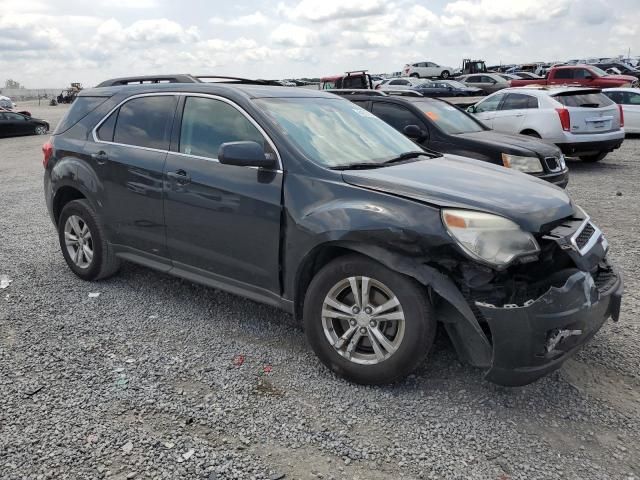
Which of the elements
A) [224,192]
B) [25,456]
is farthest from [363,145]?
[25,456]

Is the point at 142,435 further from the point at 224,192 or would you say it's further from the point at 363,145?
the point at 363,145

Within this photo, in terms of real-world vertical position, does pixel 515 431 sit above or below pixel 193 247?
below

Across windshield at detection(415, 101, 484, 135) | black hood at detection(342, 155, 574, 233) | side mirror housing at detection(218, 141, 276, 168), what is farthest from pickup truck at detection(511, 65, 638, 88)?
side mirror housing at detection(218, 141, 276, 168)

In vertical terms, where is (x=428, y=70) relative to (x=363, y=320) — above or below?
above

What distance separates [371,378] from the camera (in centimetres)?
326

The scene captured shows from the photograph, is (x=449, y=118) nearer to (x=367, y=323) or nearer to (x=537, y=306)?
(x=367, y=323)

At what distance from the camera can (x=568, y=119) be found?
10828 mm

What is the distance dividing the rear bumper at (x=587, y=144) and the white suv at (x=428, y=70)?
36.5 m

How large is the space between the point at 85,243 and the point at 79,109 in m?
1.23

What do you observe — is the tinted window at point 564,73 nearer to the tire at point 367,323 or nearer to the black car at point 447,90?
the black car at point 447,90

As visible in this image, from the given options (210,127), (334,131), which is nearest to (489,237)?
(334,131)

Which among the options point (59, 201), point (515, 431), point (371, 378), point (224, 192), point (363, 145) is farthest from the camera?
point (59, 201)

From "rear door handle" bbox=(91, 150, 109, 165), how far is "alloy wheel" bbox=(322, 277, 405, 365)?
2.47 meters

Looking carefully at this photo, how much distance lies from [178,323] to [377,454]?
2.10 meters
